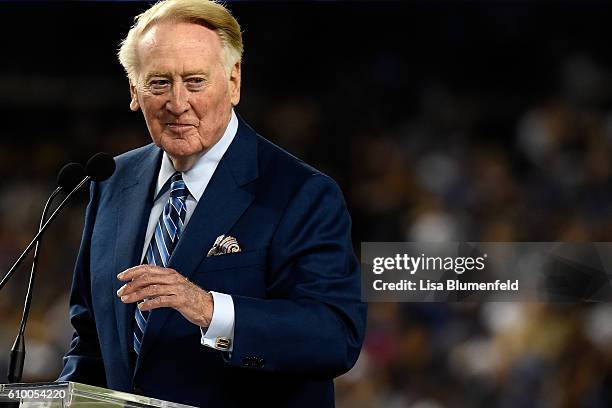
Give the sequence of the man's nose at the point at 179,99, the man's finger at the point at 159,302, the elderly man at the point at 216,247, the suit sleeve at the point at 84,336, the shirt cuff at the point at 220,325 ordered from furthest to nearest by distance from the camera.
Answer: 1. the suit sleeve at the point at 84,336
2. the man's nose at the point at 179,99
3. the elderly man at the point at 216,247
4. the shirt cuff at the point at 220,325
5. the man's finger at the point at 159,302

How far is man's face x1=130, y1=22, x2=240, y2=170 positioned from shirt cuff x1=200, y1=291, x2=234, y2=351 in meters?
0.34

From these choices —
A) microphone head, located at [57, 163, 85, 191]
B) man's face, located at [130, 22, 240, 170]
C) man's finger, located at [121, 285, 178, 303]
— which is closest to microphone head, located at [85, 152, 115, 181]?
microphone head, located at [57, 163, 85, 191]

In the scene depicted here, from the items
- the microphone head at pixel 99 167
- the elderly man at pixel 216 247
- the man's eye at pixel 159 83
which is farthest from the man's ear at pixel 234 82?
the microphone head at pixel 99 167

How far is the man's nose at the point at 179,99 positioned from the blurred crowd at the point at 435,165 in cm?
202

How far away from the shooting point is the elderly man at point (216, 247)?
61.6 inches

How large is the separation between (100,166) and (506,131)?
2.52 meters

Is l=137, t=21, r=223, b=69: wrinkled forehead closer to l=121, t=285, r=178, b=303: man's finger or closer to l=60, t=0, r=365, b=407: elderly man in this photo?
l=60, t=0, r=365, b=407: elderly man

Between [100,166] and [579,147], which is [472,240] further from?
[100,166]

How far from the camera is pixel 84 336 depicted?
1.82 metres

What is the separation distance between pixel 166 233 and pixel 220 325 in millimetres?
296

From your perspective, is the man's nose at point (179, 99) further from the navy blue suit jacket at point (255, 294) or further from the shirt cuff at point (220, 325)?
the shirt cuff at point (220, 325)

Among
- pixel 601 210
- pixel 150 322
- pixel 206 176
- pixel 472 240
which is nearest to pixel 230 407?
pixel 150 322

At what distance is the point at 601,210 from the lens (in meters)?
3.68

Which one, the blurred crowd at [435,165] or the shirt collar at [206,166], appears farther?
the blurred crowd at [435,165]
